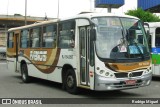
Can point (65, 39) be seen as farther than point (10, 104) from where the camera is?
Yes

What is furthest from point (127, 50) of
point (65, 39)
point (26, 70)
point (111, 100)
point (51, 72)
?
point (26, 70)

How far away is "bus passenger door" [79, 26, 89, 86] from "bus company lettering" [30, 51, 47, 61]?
314cm

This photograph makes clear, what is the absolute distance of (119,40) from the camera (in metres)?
12.0

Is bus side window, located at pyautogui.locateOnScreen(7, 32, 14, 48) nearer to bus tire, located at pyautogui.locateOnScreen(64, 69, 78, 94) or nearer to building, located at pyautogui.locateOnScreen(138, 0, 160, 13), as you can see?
bus tire, located at pyautogui.locateOnScreen(64, 69, 78, 94)

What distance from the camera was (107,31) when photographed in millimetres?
11922

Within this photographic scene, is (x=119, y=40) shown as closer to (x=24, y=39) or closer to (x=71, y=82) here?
(x=71, y=82)

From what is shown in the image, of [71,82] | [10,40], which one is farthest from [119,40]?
[10,40]

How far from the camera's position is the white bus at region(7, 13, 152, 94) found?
38.2ft

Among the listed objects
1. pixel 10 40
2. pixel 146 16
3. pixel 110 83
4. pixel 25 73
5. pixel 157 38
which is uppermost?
pixel 146 16

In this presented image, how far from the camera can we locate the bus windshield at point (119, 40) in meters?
11.8

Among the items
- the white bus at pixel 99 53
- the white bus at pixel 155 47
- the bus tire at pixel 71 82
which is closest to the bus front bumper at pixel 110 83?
the white bus at pixel 99 53

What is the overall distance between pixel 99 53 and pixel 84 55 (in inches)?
32.4

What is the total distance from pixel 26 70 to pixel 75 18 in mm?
5762

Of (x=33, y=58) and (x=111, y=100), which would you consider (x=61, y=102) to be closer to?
(x=111, y=100)
